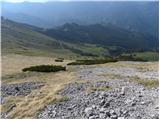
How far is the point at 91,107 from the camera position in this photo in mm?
21141

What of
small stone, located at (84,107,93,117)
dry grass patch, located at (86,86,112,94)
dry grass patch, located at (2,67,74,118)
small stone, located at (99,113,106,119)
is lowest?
dry grass patch, located at (2,67,74,118)

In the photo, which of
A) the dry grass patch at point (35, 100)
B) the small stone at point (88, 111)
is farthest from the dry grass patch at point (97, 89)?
the small stone at point (88, 111)

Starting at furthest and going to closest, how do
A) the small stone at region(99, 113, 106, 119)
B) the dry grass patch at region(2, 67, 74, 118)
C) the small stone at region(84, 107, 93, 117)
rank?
the dry grass patch at region(2, 67, 74, 118)
the small stone at region(84, 107, 93, 117)
the small stone at region(99, 113, 106, 119)

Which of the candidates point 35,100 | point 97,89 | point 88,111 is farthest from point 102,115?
point 35,100

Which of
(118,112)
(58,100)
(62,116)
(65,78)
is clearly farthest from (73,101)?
(65,78)

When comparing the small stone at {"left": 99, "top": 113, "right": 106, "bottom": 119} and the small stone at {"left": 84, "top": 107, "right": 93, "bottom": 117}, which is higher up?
the small stone at {"left": 99, "top": 113, "right": 106, "bottom": 119}

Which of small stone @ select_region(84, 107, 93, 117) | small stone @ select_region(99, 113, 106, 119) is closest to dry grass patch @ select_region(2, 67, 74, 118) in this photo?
small stone @ select_region(84, 107, 93, 117)

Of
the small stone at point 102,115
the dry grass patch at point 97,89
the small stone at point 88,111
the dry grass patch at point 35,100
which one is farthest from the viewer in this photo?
the dry grass patch at point 97,89

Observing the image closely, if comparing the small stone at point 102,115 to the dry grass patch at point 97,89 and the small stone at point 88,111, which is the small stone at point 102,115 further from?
the dry grass patch at point 97,89

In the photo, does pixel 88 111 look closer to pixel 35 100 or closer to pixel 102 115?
pixel 102 115

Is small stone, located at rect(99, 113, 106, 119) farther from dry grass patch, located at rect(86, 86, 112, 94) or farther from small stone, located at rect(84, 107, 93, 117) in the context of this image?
dry grass patch, located at rect(86, 86, 112, 94)

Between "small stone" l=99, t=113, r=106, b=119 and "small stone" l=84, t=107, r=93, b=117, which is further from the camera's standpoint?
"small stone" l=84, t=107, r=93, b=117

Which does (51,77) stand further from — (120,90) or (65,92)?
(120,90)

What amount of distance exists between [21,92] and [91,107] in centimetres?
881
